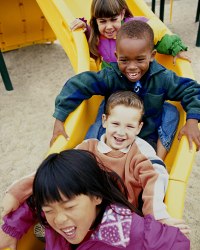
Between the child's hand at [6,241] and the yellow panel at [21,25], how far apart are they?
2.40 metres

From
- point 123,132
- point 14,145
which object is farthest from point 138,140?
point 14,145

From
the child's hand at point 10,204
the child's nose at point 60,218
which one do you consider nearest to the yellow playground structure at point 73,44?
the child's hand at point 10,204

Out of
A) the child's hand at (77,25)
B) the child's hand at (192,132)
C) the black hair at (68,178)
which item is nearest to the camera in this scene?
the black hair at (68,178)

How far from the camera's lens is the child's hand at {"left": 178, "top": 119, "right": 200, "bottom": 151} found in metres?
1.27

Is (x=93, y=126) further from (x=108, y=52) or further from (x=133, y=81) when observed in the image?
(x=108, y=52)

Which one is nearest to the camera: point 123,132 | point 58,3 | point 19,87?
point 123,132

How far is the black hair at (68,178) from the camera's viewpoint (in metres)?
0.80

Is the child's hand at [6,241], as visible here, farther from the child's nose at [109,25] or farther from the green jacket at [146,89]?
the child's nose at [109,25]

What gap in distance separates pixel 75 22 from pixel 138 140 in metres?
0.96

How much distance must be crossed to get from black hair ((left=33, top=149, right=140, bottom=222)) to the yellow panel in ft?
8.21

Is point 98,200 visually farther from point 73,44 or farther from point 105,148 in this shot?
point 73,44

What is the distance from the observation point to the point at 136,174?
1179 mm

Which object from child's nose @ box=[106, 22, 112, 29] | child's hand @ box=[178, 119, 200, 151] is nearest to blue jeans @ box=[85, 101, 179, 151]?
child's hand @ box=[178, 119, 200, 151]

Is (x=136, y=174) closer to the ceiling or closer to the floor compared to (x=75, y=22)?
closer to the floor
